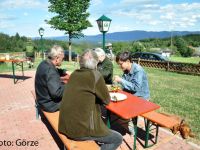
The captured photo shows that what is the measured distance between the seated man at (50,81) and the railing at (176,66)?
644 inches

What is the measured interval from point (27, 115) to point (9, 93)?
308 cm

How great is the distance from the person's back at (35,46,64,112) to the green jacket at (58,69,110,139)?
3.91 ft

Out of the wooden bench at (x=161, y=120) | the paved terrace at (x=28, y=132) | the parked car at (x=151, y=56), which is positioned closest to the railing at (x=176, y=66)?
the parked car at (x=151, y=56)

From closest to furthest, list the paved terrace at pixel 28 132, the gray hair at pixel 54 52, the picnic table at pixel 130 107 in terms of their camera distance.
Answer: the picnic table at pixel 130 107 → the gray hair at pixel 54 52 → the paved terrace at pixel 28 132

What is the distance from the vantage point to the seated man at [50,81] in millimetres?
4780

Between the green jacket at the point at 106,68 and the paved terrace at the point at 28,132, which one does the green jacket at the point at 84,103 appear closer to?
the paved terrace at the point at 28,132

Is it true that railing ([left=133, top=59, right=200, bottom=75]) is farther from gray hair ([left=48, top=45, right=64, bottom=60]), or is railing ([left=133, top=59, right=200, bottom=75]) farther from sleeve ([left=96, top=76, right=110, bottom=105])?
sleeve ([left=96, top=76, right=110, bottom=105])

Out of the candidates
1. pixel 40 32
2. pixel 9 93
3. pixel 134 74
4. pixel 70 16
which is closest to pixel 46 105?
pixel 134 74

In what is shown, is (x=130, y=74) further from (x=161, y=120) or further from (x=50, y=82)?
(x=50, y=82)

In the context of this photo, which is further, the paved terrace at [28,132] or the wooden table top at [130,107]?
the paved terrace at [28,132]

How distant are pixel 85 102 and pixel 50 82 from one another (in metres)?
1.48

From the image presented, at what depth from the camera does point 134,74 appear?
527cm

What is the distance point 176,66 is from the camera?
2097 centimetres

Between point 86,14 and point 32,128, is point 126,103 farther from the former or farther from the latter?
point 86,14
